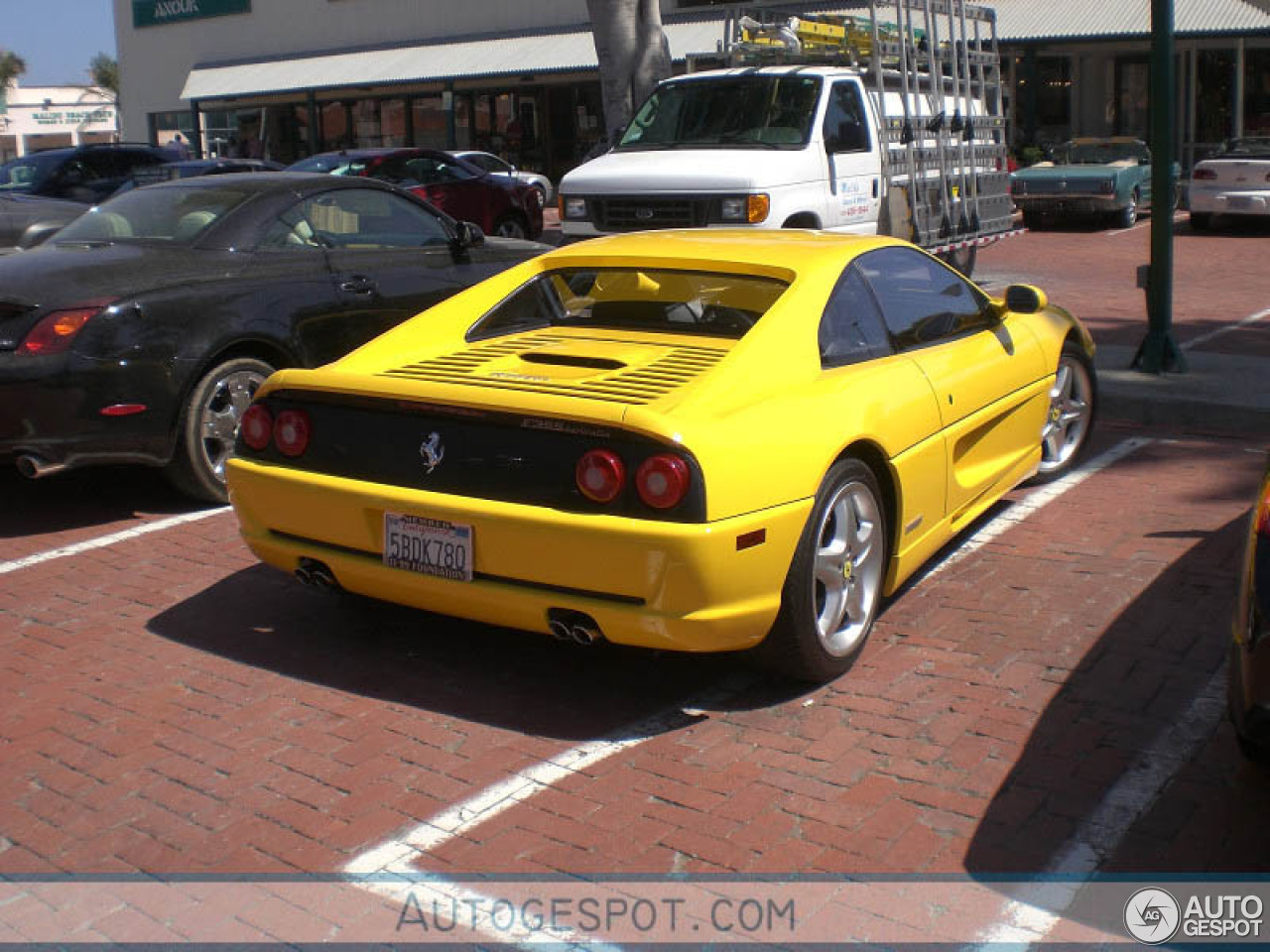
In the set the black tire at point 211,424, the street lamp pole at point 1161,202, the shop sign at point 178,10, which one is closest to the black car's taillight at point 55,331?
the black tire at point 211,424

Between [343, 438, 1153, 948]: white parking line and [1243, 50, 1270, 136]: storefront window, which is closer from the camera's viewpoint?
[343, 438, 1153, 948]: white parking line

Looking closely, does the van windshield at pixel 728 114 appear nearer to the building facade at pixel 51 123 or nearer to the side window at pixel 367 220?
the side window at pixel 367 220

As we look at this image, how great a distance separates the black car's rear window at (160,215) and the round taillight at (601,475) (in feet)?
12.7

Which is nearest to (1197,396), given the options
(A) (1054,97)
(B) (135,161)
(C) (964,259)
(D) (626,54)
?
(C) (964,259)

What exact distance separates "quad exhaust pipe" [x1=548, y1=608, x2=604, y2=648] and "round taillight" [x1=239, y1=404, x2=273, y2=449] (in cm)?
131

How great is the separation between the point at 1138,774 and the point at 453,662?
231 cm

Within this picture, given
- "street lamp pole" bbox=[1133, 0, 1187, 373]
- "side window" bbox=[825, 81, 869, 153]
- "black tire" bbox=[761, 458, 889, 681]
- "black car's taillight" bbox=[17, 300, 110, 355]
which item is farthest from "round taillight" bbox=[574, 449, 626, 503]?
"side window" bbox=[825, 81, 869, 153]

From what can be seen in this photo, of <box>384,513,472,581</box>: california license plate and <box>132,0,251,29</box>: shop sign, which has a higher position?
<box>132,0,251,29</box>: shop sign

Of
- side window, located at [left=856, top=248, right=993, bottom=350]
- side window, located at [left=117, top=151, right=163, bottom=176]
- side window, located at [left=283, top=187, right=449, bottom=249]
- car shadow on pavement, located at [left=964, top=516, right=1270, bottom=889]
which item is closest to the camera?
car shadow on pavement, located at [left=964, top=516, right=1270, bottom=889]

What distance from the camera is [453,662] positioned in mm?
5117

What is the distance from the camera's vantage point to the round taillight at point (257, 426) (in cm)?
503

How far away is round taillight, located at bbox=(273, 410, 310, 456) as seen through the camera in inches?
195

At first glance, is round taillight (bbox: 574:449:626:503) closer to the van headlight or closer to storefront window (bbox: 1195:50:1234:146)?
the van headlight

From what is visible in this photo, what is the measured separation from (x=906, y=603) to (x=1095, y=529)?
4.55 feet
